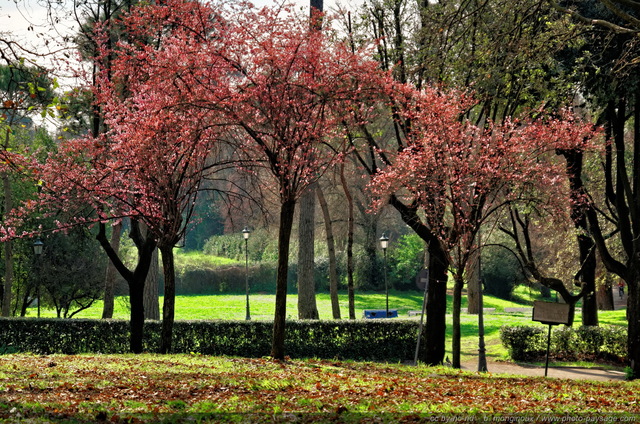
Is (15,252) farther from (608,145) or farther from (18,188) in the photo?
(608,145)

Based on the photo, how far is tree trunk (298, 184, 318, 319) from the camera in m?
20.2

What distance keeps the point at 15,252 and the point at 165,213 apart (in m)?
15.5

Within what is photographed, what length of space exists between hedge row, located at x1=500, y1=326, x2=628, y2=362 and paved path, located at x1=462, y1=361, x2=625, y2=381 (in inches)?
35.1

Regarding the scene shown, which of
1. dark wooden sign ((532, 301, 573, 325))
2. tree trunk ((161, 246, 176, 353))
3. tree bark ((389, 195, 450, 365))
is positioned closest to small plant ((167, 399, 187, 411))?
tree trunk ((161, 246, 176, 353))

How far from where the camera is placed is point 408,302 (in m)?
40.9

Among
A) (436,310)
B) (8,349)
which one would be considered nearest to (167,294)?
(436,310)

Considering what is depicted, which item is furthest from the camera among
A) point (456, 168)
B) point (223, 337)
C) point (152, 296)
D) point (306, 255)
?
point (306, 255)

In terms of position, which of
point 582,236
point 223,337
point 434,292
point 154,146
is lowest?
point 223,337

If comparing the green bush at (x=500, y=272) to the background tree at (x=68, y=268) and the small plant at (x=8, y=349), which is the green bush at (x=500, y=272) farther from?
the small plant at (x=8, y=349)

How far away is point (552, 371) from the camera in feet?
56.3

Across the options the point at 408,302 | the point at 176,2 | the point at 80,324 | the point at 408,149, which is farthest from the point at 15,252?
the point at 408,302

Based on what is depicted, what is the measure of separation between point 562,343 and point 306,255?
27.6 ft

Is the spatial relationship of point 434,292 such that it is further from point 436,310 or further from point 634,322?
point 634,322

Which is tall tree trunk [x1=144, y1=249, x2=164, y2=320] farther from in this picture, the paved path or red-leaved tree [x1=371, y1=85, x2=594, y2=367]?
the paved path
